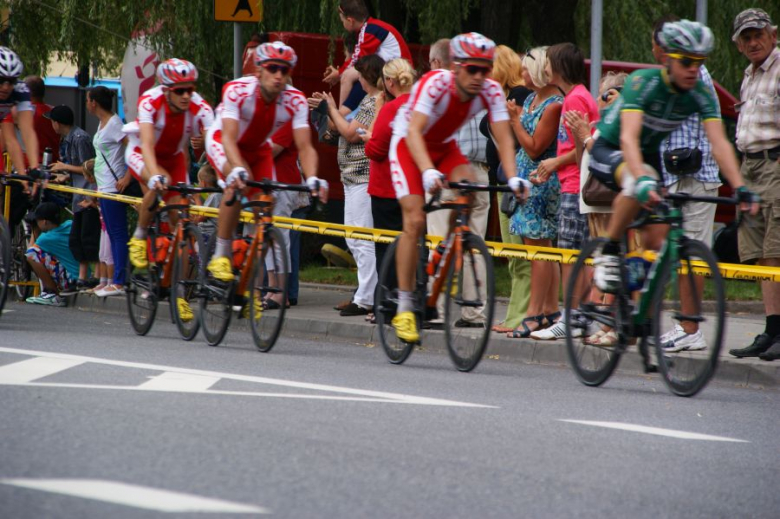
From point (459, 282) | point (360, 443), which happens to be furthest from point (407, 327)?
point (360, 443)

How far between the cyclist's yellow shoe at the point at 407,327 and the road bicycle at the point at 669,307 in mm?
1326

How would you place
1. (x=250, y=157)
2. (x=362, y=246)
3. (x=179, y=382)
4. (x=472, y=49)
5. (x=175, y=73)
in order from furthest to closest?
(x=362, y=246), (x=175, y=73), (x=250, y=157), (x=472, y=49), (x=179, y=382)

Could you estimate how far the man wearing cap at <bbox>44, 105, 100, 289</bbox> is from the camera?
47.4 ft

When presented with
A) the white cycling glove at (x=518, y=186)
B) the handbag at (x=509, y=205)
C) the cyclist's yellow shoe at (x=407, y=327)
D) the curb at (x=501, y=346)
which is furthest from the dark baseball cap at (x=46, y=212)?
the white cycling glove at (x=518, y=186)

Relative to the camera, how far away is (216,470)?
5.29m

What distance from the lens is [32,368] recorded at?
318 inches

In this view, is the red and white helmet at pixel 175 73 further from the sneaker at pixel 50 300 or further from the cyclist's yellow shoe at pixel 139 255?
the sneaker at pixel 50 300

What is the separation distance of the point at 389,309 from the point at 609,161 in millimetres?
1998

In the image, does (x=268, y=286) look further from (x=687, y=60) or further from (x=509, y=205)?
(x=687, y=60)

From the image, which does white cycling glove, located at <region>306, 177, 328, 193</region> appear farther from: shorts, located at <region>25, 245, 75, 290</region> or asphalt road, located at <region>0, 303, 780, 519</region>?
shorts, located at <region>25, 245, 75, 290</region>

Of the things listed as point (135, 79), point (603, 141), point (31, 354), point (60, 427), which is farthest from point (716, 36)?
point (60, 427)

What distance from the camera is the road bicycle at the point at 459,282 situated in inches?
349

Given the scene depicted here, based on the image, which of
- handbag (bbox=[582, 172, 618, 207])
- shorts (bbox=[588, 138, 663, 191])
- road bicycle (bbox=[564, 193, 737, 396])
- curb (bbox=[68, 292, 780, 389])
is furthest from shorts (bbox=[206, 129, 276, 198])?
road bicycle (bbox=[564, 193, 737, 396])

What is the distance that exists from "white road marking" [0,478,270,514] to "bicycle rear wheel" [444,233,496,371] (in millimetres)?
4096
